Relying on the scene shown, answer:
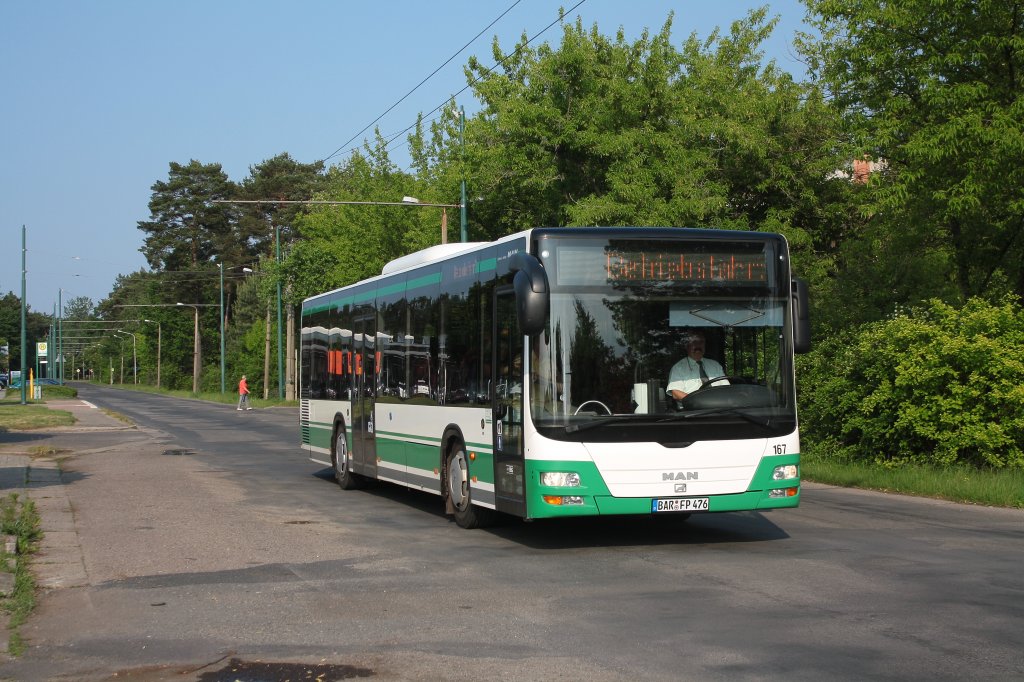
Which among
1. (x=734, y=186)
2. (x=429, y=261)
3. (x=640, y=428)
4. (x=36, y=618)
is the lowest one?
(x=36, y=618)

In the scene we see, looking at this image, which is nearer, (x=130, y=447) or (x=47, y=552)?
(x=47, y=552)

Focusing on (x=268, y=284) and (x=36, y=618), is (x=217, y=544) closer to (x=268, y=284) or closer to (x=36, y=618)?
(x=36, y=618)

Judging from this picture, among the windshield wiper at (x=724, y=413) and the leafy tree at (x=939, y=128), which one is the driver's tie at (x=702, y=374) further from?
the leafy tree at (x=939, y=128)

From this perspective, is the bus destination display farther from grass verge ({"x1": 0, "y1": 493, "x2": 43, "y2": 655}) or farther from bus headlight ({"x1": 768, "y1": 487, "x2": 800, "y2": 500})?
grass verge ({"x1": 0, "y1": 493, "x2": 43, "y2": 655})

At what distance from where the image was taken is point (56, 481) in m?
19.8

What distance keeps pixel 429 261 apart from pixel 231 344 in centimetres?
10811

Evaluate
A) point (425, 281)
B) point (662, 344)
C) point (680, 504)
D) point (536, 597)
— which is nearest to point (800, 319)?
point (662, 344)

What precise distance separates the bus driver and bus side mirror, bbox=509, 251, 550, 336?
1305 mm

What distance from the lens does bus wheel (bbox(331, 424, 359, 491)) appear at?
59.9 ft

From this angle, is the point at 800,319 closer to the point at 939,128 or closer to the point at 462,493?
the point at 462,493

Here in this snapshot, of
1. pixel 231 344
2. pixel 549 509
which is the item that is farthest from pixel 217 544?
pixel 231 344

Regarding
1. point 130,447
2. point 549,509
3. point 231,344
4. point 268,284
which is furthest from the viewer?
point 231,344

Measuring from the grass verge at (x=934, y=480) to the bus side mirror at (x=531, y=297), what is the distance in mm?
7501

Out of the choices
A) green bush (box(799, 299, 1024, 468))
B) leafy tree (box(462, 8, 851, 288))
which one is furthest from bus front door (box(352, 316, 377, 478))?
leafy tree (box(462, 8, 851, 288))
